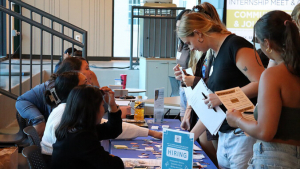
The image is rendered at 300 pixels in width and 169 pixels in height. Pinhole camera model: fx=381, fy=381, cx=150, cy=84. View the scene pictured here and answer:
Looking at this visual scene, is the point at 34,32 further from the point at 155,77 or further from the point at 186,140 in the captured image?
the point at 186,140

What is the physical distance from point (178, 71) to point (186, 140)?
3.36 ft

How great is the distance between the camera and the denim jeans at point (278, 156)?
5.03 ft

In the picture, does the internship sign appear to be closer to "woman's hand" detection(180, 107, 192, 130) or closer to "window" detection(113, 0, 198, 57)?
"woman's hand" detection(180, 107, 192, 130)

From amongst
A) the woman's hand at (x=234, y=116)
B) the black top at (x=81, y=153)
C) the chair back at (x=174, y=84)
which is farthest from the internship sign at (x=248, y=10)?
the black top at (x=81, y=153)

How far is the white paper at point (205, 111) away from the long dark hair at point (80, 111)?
60cm

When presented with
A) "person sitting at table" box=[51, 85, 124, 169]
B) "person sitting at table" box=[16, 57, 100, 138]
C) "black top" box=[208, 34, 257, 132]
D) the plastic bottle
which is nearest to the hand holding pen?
"black top" box=[208, 34, 257, 132]

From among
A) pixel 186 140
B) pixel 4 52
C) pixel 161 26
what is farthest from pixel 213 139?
pixel 4 52

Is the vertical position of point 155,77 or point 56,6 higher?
point 56,6

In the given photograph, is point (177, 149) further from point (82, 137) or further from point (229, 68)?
point (229, 68)

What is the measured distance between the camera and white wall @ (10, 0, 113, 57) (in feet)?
32.6

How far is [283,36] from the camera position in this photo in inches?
61.6

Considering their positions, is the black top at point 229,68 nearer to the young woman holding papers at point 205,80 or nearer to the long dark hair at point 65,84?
the young woman holding papers at point 205,80

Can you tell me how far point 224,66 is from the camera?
2119 millimetres

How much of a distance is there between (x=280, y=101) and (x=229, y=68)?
2.04 ft
